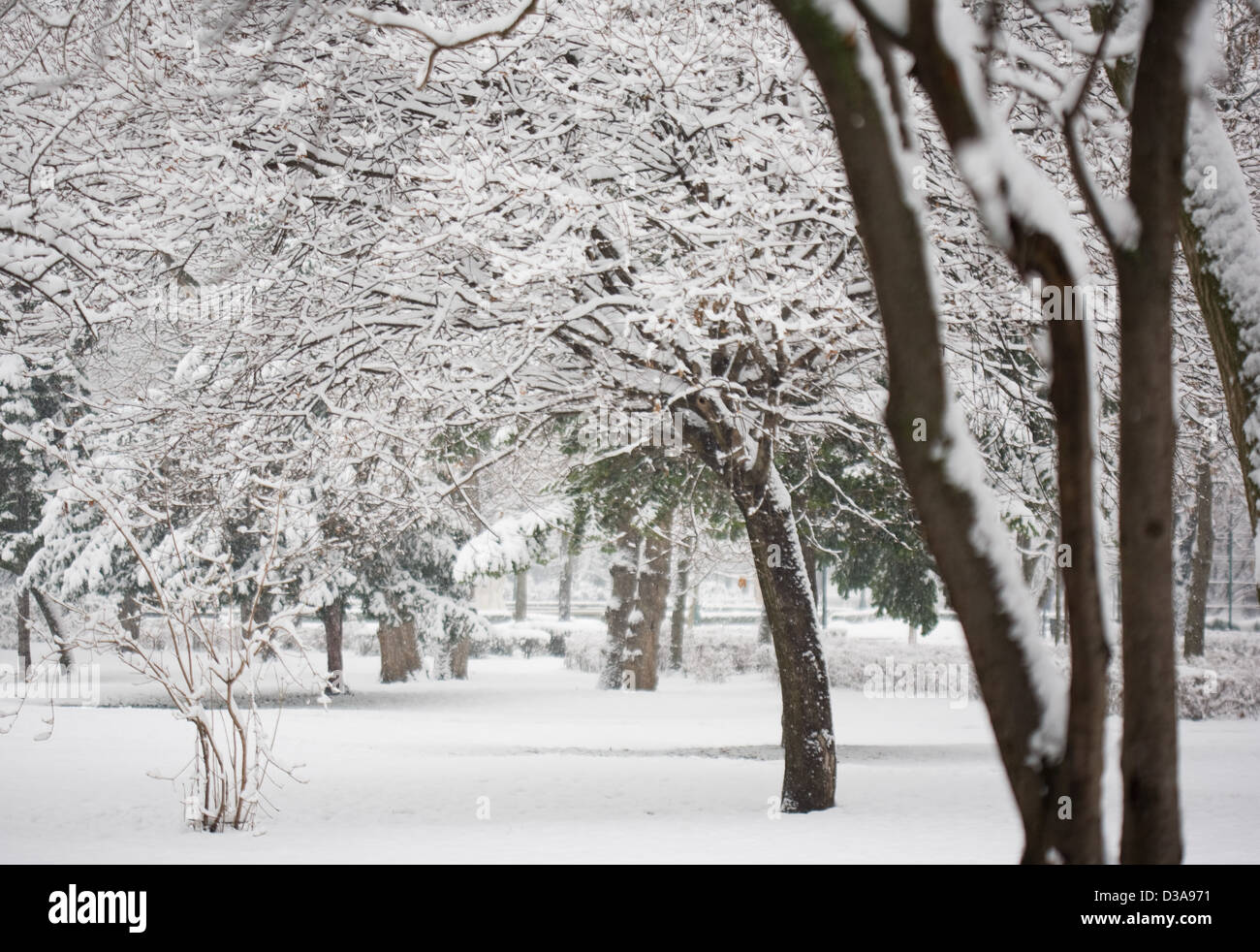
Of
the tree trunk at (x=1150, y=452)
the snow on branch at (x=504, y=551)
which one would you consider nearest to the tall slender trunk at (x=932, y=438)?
the tree trunk at (x=1150, y=452)

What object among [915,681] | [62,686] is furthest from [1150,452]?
[62,686]

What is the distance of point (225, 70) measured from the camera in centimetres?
861

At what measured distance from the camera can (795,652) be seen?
939 centimetres

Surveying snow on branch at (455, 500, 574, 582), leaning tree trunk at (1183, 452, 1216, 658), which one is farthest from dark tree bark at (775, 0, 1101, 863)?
leaning tree trunk at (1183, 452, 1216, 658)

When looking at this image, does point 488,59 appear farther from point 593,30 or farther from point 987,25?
point 987,25

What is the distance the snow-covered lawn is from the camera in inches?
291

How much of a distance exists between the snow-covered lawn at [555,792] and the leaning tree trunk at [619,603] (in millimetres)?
3970

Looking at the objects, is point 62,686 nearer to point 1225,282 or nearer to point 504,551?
point 504,551

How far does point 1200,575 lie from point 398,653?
17.7 m

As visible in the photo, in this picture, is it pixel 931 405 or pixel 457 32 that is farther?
pixel 457 32

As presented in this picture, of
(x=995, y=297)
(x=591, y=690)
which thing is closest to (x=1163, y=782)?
(x=995, y=297)

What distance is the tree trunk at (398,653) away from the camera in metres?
24.7

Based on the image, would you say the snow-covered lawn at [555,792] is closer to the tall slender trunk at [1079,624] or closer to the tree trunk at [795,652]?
the tree trunk at [795,652]
